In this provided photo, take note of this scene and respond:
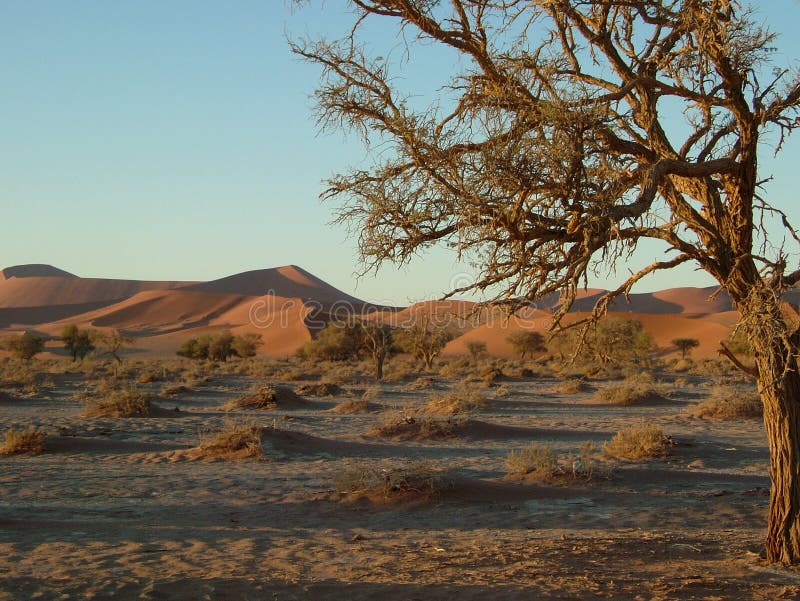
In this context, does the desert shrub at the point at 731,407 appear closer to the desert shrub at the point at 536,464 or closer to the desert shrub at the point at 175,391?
the desert shrub at the point at 536,464

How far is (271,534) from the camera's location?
8.48m

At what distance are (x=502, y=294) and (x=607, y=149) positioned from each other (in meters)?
1.30

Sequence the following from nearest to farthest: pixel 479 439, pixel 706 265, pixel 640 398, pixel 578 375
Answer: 1. pixel 706 265
2. pixel 479 439
3. pixel 640 398
4. pixel 578 375

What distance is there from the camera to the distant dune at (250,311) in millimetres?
79562

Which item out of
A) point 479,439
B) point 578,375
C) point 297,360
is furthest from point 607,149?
point 297,360

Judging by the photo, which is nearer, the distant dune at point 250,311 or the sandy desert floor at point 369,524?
the sandy desert floor at point 369,524

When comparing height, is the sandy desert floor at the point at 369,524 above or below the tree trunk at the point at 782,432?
below

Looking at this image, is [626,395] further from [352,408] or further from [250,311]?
[250,311]

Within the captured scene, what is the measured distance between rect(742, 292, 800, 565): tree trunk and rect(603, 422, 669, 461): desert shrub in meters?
7.16

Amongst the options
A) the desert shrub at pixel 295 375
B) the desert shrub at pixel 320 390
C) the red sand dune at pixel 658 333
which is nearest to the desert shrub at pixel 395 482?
the desert shrub at pixel 320 390

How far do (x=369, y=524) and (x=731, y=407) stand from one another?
46.2 ft

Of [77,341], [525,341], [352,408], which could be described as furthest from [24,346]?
[352,408]

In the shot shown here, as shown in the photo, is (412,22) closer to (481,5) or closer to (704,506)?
(481,5)

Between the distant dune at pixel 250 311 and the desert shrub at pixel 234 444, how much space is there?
2697 centimetres
